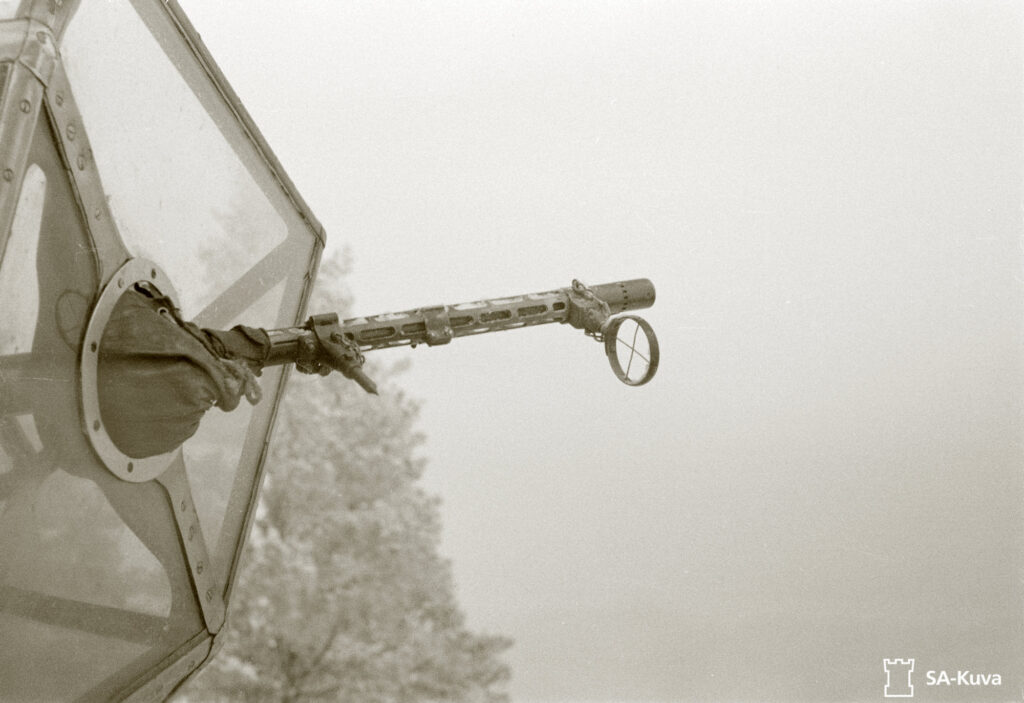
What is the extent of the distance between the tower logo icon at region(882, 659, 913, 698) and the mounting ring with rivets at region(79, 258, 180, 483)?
843 centimetres

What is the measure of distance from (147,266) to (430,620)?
7.31 meters

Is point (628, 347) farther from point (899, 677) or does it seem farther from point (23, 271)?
point (899, 677)

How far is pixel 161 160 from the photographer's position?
12.8 feet

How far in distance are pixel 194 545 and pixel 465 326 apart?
1541 mm

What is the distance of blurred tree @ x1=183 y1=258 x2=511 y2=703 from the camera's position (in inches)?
374

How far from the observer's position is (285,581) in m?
9.52

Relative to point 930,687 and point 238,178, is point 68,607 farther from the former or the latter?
point 930,687

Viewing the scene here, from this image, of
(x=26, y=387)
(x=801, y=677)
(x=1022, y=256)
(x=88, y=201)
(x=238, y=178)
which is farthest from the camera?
(x=801, y=677)

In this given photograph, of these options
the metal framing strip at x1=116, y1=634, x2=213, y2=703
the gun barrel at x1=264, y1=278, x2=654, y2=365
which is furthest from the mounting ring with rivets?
the metal framing strip at x1=116, y1=634, x2=213, y2=703

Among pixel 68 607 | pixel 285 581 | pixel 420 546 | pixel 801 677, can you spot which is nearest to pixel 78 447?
pixel 68 607

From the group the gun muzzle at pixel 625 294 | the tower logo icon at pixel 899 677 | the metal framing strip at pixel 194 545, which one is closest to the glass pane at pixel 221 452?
the metal framing strip at pixel 194 545

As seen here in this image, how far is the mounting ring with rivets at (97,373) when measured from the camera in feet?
11.1

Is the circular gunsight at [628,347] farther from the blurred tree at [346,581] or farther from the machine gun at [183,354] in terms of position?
the blurred tree at [346,581]

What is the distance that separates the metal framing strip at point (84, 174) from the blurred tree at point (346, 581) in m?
6.23
